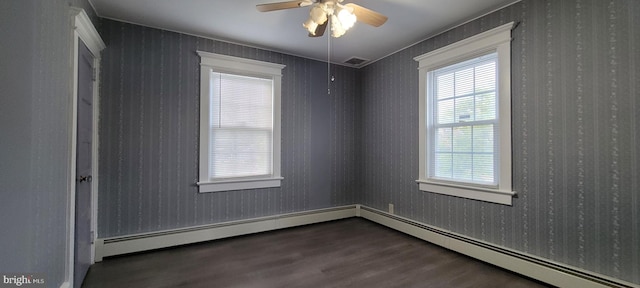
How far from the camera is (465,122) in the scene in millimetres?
2922

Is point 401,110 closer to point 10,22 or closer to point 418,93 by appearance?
point 418,93

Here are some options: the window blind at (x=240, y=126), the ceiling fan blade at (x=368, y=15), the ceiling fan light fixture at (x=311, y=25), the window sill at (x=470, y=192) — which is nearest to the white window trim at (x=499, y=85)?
the window sill at (x=470, y=192)

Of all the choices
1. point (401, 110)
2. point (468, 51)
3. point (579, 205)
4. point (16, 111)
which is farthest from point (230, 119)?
point (579, 205)

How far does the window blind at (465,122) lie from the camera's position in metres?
2.68

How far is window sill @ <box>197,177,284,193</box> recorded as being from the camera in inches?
127

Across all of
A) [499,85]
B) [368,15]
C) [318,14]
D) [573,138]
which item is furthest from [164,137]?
[573,138]

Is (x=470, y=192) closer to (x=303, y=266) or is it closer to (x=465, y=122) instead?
(x=465, y=122)

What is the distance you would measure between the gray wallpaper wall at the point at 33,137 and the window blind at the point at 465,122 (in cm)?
353

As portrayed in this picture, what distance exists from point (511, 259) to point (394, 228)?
1476 mm

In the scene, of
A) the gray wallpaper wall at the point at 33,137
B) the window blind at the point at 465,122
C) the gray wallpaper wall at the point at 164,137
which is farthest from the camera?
the gray wallpaper wall at the point at 164,137

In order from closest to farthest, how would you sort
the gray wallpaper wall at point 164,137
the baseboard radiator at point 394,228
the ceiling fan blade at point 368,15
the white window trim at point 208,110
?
the ceiling fan blade at point 368,15
the baseboard radiator at point 394,228
the gray wallpaper wall at point 164,137
the white window trim at point 208,110

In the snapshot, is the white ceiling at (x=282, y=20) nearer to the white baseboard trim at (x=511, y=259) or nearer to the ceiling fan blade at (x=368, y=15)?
the ceiling fan blade at (x=368, y=15)

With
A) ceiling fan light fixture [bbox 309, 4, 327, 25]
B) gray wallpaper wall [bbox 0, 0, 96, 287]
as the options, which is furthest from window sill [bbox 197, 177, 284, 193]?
ceiling fan light fixture [bbox 309, 4, 327, 25]

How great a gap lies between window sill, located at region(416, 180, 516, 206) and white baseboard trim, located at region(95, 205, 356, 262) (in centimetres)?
154
